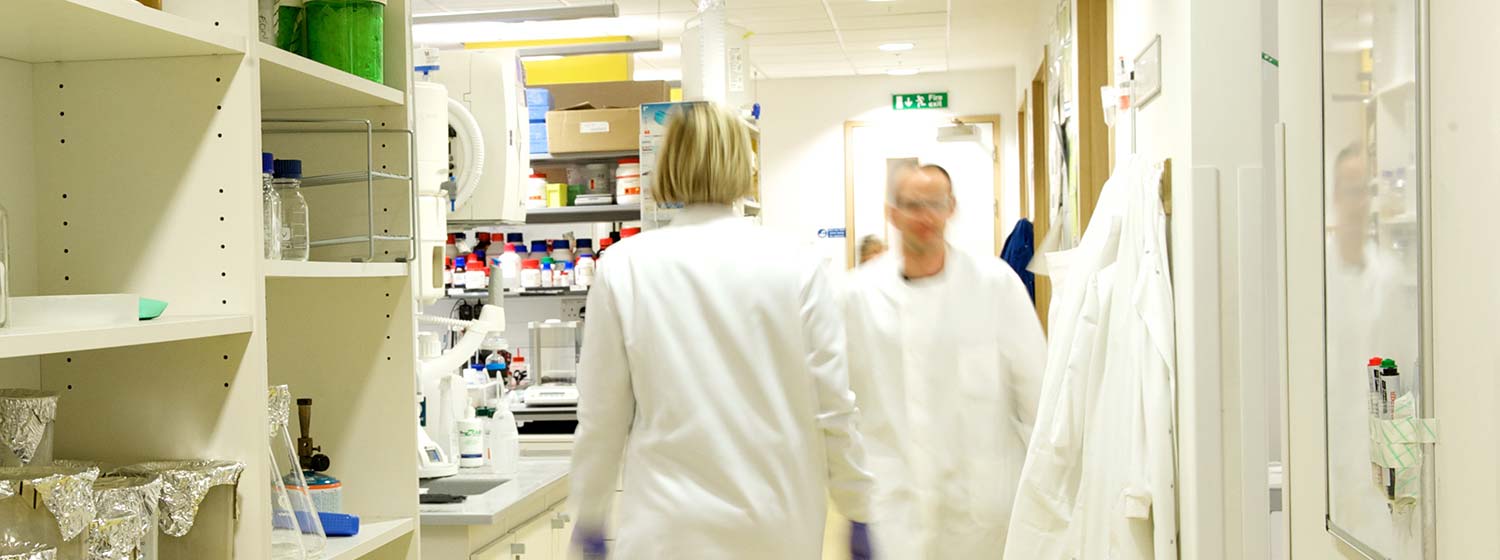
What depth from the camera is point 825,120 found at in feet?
32.1

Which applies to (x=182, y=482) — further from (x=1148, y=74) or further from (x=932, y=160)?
(x=932, y=160)

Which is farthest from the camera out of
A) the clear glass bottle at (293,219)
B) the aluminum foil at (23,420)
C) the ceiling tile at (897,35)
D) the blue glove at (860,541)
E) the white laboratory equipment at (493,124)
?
the ceiling tile at (897,35)

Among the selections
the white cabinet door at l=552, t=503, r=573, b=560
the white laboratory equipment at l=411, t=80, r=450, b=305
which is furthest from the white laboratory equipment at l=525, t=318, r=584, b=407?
the white laboratory equipment at l=411, t=80, r=450, b=305

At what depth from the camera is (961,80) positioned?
9.72 meters

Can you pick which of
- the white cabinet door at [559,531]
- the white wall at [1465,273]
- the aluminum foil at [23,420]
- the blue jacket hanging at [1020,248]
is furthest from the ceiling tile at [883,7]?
the aluminum foil at [23,420]

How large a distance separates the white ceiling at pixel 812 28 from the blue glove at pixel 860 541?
444 cm

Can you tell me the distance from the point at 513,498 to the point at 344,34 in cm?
129

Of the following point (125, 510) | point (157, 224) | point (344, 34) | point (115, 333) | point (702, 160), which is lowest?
point (125, 510)

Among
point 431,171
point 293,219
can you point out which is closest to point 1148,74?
point 431,171

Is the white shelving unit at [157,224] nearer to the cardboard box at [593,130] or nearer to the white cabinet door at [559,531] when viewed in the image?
the white cabinet door at [559,531]

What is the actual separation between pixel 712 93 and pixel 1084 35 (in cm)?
146

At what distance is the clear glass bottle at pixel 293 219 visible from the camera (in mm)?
1792

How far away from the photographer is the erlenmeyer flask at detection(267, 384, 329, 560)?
64.3 inches

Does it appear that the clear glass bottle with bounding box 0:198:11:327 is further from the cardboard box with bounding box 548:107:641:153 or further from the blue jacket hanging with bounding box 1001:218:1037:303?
the blue jacket hanging with bounding box 1001:218:1037:303
